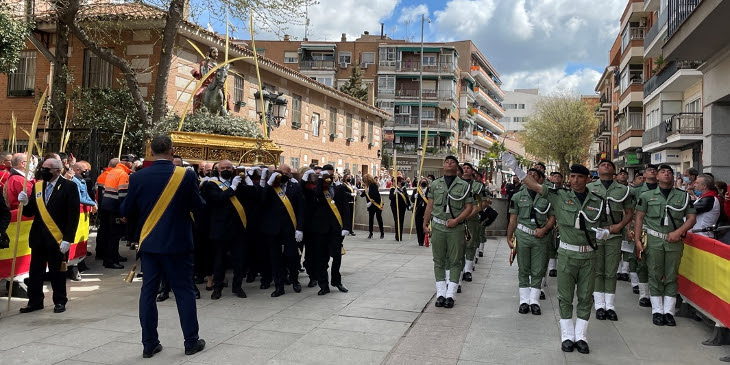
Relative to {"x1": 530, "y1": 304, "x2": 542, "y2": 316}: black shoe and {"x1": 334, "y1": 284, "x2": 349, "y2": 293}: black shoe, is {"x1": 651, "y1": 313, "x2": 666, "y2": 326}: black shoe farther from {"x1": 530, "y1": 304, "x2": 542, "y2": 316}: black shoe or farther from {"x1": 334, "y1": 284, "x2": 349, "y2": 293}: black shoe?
{"x1": 334, "y1": 284, "x2": 349, "y2": 293}: black shoe

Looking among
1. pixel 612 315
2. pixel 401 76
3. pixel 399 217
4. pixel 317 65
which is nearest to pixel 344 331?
pixel 612 315

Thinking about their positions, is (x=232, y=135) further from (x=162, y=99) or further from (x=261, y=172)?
(x=162, y=99)

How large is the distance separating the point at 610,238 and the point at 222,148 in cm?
654

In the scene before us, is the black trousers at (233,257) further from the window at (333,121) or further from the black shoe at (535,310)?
the window at (333,121)

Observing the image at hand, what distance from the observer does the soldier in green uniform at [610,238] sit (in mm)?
6840

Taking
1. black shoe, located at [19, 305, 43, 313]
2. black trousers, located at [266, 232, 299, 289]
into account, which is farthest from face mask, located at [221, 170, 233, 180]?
black shoe, located at [19, 305, 43, 313]

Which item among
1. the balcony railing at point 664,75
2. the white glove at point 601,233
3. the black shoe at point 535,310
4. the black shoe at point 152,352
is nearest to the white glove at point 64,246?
the black shoe at point 152,352

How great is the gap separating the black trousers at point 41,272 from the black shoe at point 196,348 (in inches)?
99.8

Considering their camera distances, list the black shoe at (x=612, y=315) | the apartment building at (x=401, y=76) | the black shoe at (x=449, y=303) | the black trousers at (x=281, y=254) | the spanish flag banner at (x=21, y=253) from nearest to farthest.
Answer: the black shoe at (x=612, y=315) < the spanish flag banner at (x=21, y=253) < the black shoe at (x=449, y=303) < the black trousers at (x=281, y=254) < the apartment building at (x=401, y=76)

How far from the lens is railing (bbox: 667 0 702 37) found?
11773 millimetres

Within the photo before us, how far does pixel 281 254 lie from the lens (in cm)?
827

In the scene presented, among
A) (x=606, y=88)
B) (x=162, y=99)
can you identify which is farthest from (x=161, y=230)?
(x=606, y=88)

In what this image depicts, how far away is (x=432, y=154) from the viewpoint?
53781 mm

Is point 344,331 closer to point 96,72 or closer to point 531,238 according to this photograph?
point 531,238
